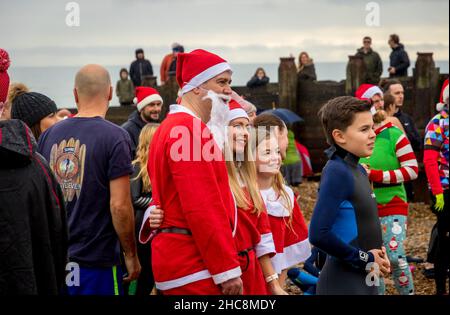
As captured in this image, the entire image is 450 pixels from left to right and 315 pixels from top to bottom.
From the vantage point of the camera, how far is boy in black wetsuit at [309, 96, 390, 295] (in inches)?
204

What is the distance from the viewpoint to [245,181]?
5.27 meters

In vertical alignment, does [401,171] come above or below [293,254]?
above

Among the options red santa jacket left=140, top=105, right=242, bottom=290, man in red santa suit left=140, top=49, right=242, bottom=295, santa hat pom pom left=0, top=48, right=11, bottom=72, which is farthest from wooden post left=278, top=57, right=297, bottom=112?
santa hat pom pom left=0, top=48, right=11, bottom=72

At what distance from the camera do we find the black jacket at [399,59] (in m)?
18.2

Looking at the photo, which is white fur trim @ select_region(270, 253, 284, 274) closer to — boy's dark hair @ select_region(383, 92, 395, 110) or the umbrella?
boy's dark hair @ select_region(383, 92, 395, 110)

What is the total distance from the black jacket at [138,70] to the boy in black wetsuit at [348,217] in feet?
48.6

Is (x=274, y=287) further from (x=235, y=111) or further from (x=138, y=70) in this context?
(x=138, y=70)

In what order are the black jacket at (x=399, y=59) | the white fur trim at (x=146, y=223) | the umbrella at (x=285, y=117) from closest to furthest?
the white fur trim at (x=146, y=223)
the umbrella at (x=285, y=117)
the black jacket at (x=399, y=59)

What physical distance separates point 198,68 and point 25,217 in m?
1.49

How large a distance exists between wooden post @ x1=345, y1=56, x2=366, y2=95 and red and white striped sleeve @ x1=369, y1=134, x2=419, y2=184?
10917 mm

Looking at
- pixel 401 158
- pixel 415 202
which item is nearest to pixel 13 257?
pixel 401 158

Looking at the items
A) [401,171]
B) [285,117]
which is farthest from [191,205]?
[285,117]

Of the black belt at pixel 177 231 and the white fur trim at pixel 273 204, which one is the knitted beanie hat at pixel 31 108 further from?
the black belt at pixel 177 231

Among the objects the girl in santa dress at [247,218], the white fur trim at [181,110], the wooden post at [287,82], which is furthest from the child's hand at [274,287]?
the wooden post at [287,82]
